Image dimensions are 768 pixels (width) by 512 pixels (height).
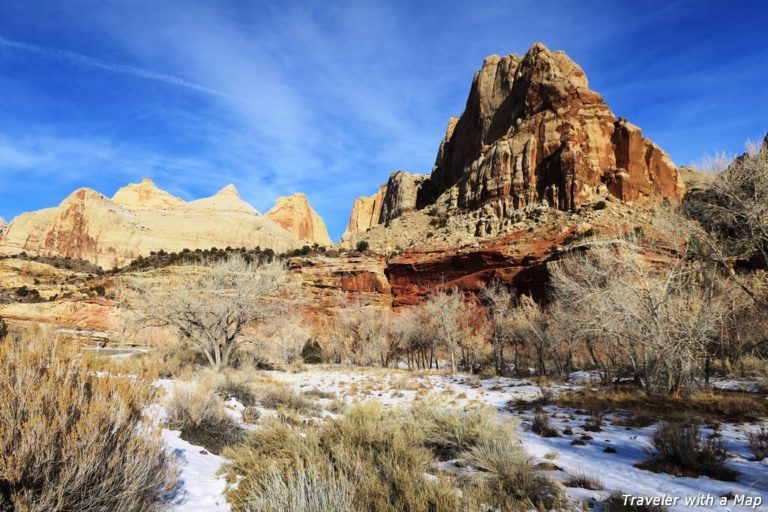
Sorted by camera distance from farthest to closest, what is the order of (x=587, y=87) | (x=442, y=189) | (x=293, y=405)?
(x=442, y=189), (x=587, y=87), (x=293, y=405)

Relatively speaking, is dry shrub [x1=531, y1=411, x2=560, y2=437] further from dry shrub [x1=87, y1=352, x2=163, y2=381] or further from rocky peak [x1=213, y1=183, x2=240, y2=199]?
rocky peak [x1=213, y1=183, x2=240, y2=199]

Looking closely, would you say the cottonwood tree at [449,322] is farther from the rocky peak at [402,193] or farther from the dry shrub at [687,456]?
the rocky peak at [402,193]

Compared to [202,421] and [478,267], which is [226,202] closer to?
[478,267]

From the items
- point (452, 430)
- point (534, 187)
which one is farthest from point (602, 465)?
point (534, 187)

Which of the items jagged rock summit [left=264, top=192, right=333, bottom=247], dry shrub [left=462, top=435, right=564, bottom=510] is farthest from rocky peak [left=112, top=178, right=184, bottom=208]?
dry shrub [left=462, top=435, right=564, bottom=510]

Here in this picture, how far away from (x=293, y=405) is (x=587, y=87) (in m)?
57.4

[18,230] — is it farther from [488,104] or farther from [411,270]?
[488,104]

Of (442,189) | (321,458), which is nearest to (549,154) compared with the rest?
(442,189)

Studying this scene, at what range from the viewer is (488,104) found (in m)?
63.4

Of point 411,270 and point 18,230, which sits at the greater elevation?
point 18,230

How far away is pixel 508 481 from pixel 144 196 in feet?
529

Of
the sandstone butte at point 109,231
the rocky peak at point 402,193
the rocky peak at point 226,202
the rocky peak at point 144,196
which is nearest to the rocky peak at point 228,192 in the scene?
the rocky peak at point 226,202

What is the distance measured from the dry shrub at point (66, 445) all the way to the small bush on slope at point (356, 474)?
1.11 meters

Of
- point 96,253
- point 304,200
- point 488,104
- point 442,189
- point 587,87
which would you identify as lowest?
point 96,253
